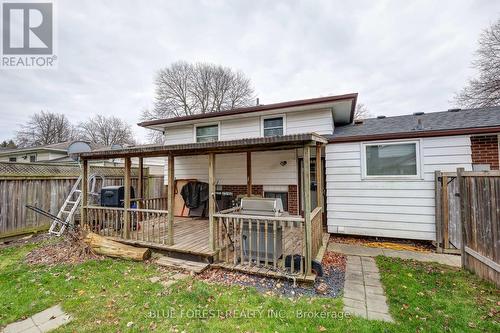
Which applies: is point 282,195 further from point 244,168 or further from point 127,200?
point 127,200

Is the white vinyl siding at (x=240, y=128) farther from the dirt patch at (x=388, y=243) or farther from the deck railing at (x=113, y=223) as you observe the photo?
the dirt patch at (x=388, y=243)

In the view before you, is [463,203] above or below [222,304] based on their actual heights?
above

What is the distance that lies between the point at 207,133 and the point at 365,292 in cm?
698

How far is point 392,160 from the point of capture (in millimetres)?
5750

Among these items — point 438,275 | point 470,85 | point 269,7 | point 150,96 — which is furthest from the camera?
point 150,96

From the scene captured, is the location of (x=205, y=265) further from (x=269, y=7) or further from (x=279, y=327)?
(x=269, y=7)

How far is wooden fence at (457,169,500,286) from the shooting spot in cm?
329

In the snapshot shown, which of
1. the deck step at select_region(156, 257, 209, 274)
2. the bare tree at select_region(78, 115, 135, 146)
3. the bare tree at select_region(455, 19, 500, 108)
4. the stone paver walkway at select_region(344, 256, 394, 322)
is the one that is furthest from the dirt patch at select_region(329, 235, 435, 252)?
the bare tree at select_region(78, 115, 135, 146)

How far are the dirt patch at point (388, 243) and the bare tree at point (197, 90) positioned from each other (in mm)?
17134

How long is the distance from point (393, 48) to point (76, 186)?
14.8 m

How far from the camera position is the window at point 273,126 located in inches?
291

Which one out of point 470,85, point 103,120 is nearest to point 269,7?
point 470,85

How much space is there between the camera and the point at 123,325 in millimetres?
2643

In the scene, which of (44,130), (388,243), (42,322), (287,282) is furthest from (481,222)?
(44,130)
